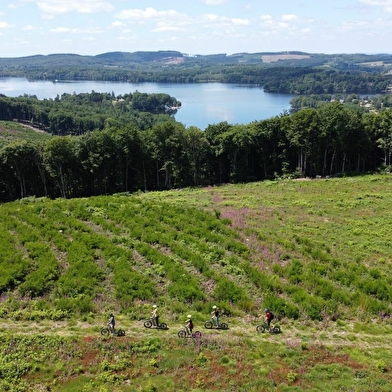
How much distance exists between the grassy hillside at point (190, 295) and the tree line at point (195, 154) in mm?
22899

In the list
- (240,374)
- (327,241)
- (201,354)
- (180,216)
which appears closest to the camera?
(240,374)

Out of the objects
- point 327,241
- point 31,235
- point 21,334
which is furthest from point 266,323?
point 31,235

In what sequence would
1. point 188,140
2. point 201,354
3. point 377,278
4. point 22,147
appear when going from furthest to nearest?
1. point 188,140
2. point 22,147
3. point 377,278
4. point 201,354

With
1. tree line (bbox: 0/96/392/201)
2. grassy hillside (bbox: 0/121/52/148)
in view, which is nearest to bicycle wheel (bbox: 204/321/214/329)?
tree line (bbox: 0/96/392/201)

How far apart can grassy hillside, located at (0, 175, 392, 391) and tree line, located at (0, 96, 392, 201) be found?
2290cm

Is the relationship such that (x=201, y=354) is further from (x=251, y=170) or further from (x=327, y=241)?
(x=251, y=170)

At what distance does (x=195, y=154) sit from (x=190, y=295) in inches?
1614

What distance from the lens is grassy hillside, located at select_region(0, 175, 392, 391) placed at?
50.4 ft

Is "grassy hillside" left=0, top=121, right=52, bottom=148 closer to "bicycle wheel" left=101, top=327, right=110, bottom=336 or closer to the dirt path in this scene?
the dirt path

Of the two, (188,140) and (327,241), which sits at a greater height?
(188,140)

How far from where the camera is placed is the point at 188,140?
191ft

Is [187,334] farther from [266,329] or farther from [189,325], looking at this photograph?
[266,329]

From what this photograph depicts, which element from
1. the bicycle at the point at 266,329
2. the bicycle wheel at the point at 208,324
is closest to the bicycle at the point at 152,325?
the bicycle wheel at the point at 208,324

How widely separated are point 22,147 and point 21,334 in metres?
41.7
